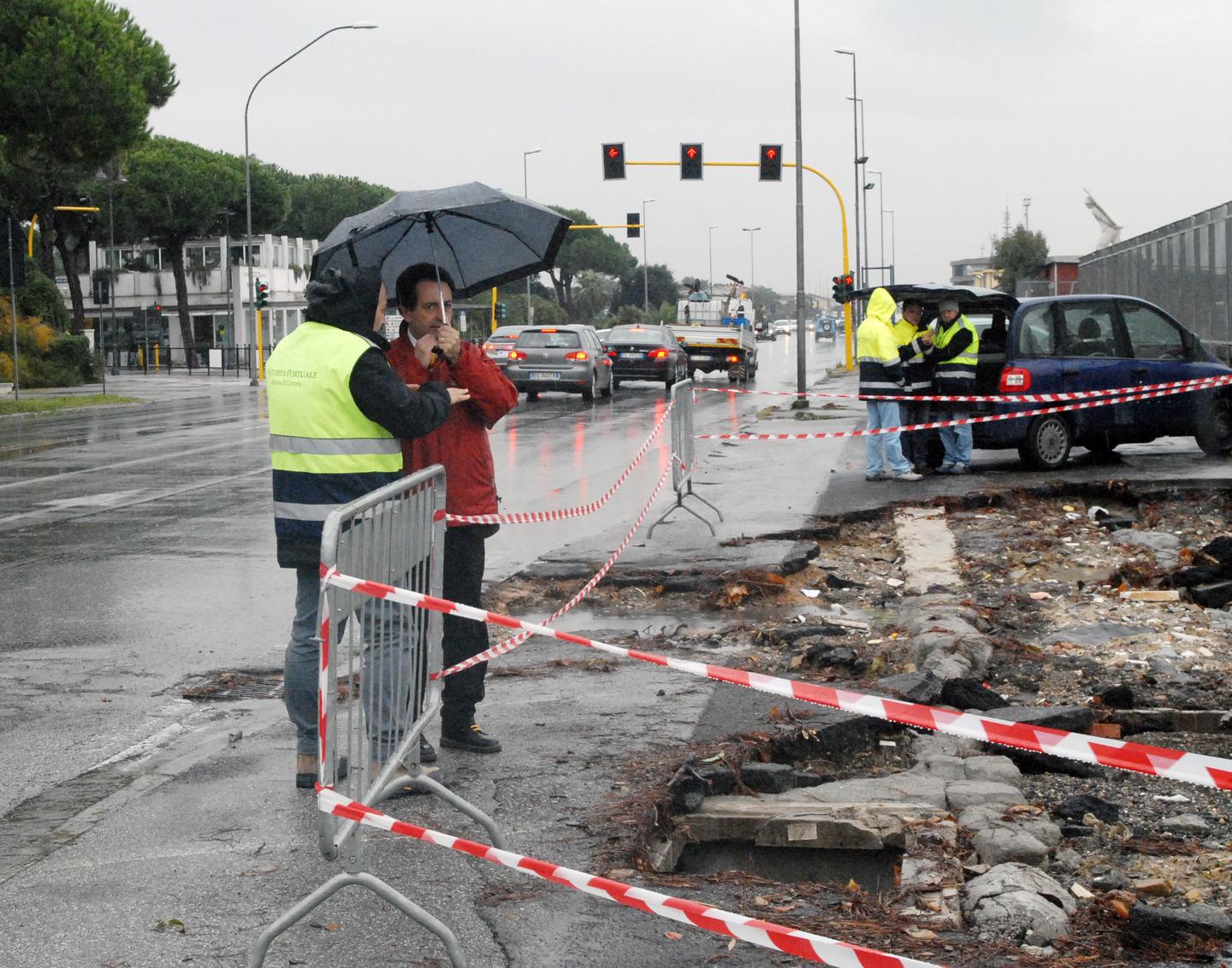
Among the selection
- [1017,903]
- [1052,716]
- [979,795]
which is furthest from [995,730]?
[1052,716]

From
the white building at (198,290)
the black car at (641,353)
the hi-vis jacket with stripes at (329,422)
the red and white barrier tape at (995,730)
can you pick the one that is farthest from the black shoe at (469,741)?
the white building at (198,290)

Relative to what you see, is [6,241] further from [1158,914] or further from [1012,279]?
[1012,279]

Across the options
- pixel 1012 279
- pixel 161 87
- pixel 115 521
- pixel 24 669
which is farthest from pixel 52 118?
pixel 1012 279

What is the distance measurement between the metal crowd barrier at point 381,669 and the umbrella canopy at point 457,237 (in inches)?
55.7

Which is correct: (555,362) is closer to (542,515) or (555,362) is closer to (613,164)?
(613,164)

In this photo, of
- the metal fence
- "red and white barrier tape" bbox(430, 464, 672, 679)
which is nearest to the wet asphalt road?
"red and white barrier tape" bbox(430, 464, 672, 679)

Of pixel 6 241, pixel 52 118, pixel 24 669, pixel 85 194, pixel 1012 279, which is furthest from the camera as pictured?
pixel 1012 279

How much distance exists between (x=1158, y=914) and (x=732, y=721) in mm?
2466

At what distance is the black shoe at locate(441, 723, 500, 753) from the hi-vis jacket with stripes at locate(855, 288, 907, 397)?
31.7 ft

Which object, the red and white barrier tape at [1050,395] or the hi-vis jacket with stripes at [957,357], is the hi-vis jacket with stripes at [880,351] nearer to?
the red and white barrier tape at [1050,395]

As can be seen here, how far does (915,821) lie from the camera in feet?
16.3

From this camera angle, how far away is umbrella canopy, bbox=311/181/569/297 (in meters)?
6.13

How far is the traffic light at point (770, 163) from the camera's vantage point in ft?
116

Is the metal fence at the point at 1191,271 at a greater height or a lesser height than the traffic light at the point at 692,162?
lesser
